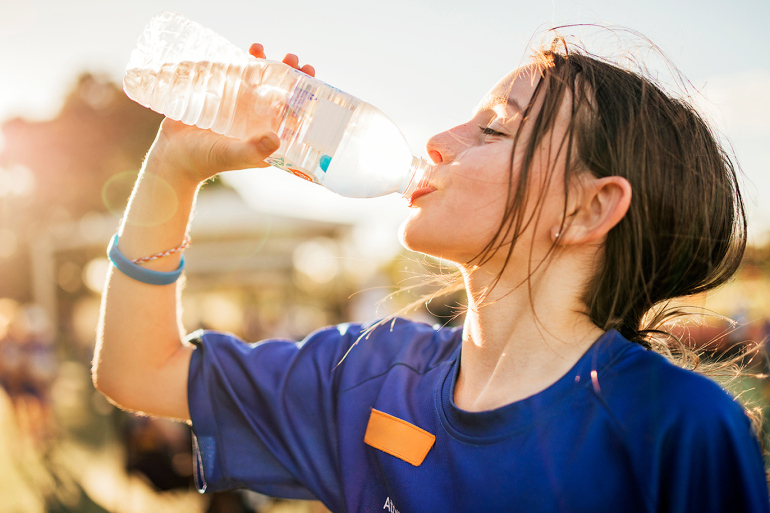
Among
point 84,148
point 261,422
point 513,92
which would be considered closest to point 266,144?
point 513,92

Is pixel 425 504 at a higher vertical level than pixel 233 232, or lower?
higher

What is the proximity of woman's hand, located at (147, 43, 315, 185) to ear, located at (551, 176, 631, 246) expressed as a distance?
849 mm

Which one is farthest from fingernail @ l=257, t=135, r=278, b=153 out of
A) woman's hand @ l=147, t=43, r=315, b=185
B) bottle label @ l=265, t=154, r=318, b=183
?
bottle label @ l=265, t=154, r=318, b=183

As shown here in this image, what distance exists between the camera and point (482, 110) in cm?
151

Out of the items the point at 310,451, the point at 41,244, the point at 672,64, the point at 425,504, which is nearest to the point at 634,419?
the point at 425,504

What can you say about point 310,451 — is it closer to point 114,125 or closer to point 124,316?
point 124,316

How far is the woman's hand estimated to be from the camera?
1.43 metres

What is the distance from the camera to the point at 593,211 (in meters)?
1.35

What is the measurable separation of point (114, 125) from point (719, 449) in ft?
62.0

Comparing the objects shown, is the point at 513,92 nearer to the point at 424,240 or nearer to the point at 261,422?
the point at 424,240

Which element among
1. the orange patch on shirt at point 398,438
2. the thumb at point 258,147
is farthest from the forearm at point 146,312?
the orange patch on shirt at point 398,438

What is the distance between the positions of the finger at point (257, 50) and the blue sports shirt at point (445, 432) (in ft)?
3.20

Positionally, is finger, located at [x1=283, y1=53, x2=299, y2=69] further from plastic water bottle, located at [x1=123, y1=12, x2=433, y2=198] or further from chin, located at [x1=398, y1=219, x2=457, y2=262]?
chin, located at [x1=398, y1=219, x2=457, y2=262]

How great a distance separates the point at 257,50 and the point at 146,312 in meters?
0.94
